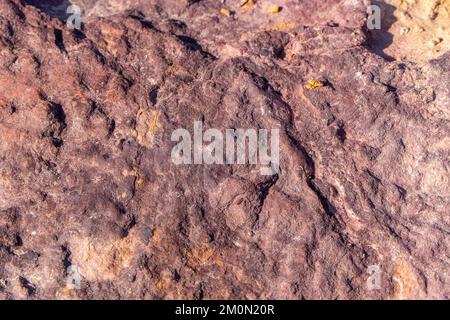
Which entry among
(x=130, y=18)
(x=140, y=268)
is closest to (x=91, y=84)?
(x=130, y=18)

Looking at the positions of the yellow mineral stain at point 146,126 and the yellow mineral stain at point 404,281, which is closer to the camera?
the yellow mineral stain at point 404,281

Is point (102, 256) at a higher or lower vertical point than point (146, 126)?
lower

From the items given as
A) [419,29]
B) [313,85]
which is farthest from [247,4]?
[419,29]

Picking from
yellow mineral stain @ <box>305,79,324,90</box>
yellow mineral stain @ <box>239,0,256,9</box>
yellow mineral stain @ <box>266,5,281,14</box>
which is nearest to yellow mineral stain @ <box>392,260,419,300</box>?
yellow mineral stain @ <box>305,79,324,90</box>

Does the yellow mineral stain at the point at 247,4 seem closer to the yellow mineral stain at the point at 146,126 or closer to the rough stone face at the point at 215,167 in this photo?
the rough stone face at the point at 215,167

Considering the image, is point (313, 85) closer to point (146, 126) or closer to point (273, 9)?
point (273, 9)

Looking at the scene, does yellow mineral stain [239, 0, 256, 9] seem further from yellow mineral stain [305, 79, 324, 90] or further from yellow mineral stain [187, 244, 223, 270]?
yellow mineral stain [187, 244, 223, 270]

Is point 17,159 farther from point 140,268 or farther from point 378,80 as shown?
point 378,80

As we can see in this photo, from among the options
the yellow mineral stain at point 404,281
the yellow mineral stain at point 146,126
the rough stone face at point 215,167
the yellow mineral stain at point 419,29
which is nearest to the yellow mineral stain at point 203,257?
the rough stone face at point 215,167

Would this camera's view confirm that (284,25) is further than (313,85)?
Yes
